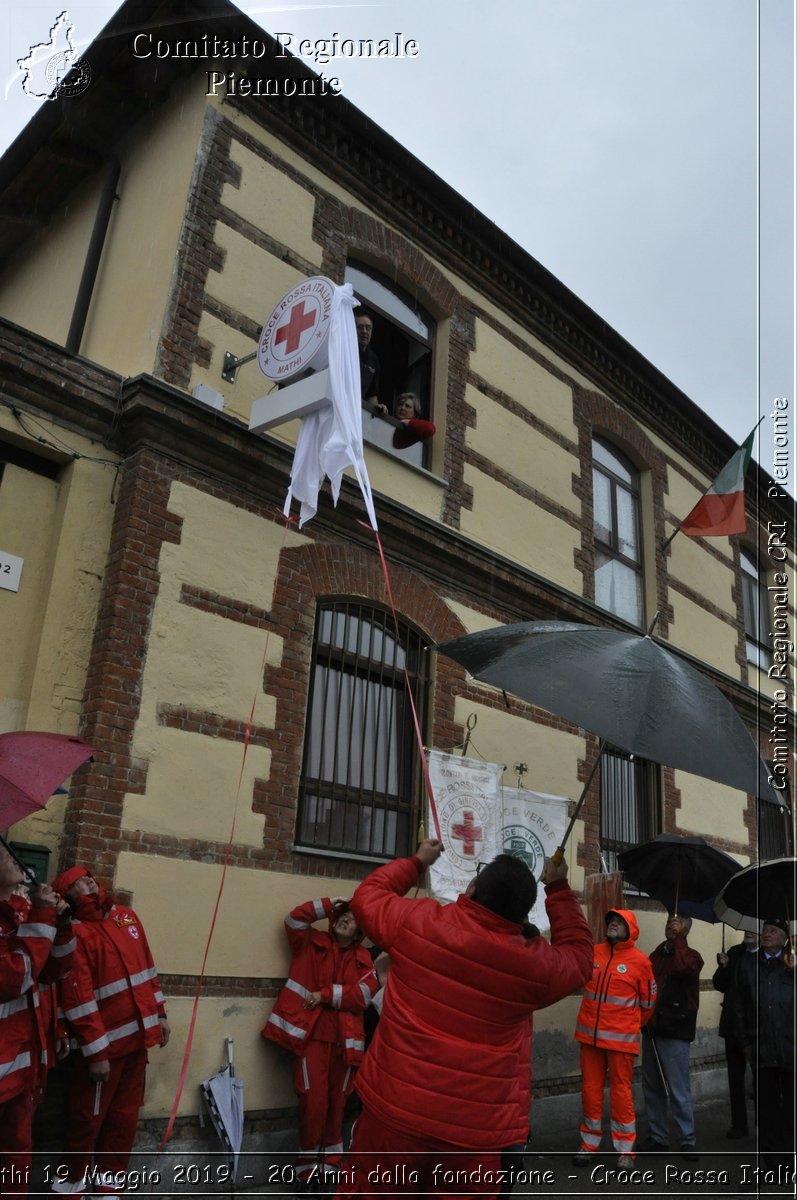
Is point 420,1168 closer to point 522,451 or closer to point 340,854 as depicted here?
point 340,854

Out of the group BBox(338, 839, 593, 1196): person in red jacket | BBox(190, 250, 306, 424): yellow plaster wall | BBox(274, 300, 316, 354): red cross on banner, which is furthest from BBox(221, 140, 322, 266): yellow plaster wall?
BBox(338, 839, 593, 1196): person in red jacket

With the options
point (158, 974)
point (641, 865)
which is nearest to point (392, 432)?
point (641, 865)

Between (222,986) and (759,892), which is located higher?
(759,892)

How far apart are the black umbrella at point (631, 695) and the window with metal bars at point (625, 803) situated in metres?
6.51

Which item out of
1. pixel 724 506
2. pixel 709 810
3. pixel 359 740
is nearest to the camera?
pixel 359 740

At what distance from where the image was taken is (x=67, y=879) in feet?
18.9

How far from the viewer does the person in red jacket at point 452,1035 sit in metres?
3.29

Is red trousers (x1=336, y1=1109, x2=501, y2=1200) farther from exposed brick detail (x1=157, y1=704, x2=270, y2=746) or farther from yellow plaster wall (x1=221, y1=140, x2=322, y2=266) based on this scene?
yellow plaster wall (x1=221, y1=140, x2=322, y2=266)

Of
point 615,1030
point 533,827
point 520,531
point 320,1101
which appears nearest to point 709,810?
point 533,827

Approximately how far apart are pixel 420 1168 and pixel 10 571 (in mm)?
4997

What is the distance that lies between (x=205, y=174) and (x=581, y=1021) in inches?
313

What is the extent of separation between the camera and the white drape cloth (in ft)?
21.3

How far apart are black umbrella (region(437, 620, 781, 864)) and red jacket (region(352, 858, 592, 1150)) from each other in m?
0.60

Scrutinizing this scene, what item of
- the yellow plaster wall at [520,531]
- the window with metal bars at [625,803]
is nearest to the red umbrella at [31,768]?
the yellow plaster wall at [520,531]
